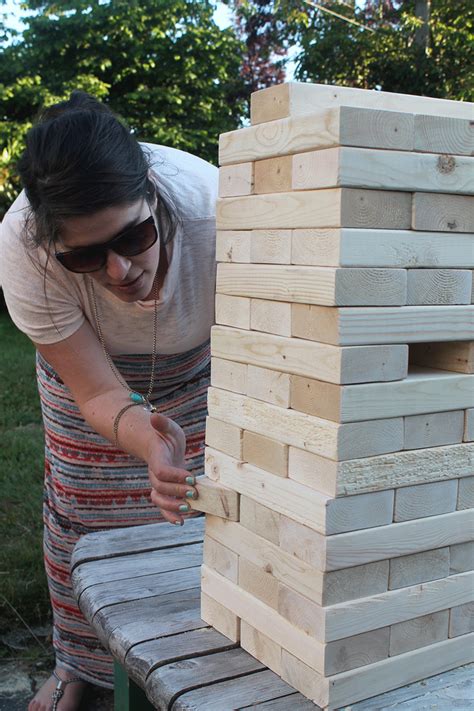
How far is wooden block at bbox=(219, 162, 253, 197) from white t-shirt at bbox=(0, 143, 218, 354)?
54 cm

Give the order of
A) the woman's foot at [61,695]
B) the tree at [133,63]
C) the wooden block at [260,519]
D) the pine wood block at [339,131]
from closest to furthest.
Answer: the pine wood block at [339,131] < the wooden block at [260,519] < the woman's foot at [61,695] < the tree at [133,63]

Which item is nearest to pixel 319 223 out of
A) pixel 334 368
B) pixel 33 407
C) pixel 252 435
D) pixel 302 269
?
pixel 302 269

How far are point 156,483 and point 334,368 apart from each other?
0.61 meters

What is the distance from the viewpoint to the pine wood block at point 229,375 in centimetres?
147

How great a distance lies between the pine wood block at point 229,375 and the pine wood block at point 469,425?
1.30 feet

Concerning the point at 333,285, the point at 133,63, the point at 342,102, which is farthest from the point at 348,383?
the point at 133,63

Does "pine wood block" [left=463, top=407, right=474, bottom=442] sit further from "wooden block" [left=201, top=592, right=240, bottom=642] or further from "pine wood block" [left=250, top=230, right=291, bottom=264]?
"wooden block" [left=201, top=592, right=240, bottom=642]

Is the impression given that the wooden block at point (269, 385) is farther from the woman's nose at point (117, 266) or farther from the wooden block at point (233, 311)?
the woman's nose at point (117, 266)

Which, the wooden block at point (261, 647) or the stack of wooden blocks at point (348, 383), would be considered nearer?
the stack of wooden blocks at point (348, 383)

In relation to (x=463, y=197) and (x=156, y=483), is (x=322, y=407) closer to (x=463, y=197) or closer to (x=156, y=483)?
(x=463, y=197)

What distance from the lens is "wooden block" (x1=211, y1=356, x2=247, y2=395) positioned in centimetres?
147

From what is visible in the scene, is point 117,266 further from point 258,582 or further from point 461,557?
point 461,557

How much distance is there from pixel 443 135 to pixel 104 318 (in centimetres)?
112

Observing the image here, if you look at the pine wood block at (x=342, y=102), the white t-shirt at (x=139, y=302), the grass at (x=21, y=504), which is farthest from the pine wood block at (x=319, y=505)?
the grass at (x=21, y=504)
